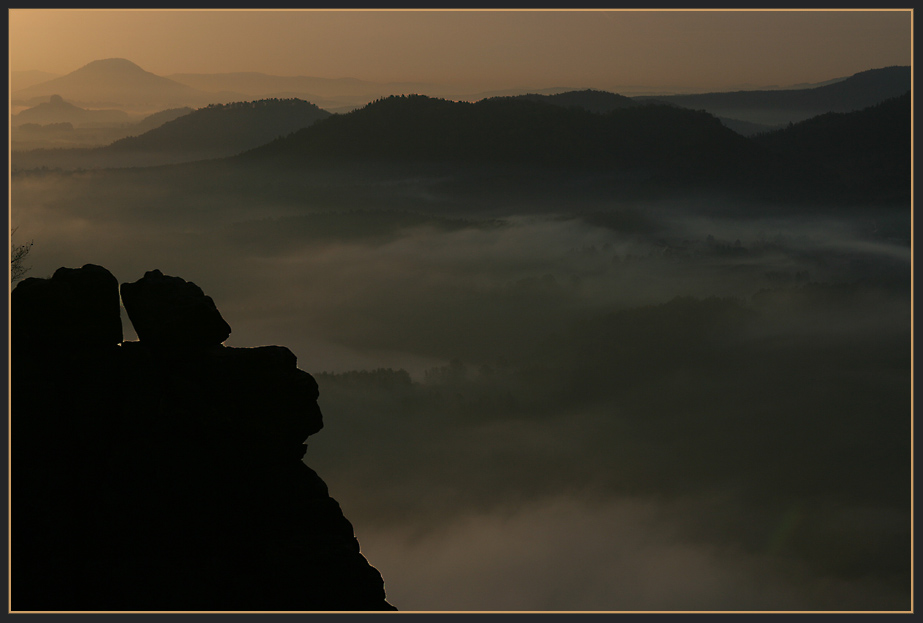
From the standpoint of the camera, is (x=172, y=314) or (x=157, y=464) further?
(x=172, y=314)

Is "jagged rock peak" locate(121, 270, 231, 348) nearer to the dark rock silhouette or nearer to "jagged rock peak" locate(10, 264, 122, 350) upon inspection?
the dark rock silhouette

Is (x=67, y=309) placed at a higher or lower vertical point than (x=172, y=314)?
higher

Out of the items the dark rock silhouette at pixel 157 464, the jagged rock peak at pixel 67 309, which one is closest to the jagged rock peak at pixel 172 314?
the dark rock silhouette at pixel 157 464

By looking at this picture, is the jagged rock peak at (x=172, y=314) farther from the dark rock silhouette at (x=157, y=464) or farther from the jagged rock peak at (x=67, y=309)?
the jagged rock peak at (x=67, y=309)

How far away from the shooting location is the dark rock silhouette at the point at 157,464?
71.2 feet

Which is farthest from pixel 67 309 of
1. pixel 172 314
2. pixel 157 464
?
pixel 157 464

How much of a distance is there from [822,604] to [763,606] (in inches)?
315

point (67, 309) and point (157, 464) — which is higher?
point (67, 309)

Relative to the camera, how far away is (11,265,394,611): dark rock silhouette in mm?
21703

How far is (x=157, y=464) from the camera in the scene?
22.5 metres

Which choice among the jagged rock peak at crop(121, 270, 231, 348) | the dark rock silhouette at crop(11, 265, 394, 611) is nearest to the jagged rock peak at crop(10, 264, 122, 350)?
the dark rock silhouette at crop(11, 265, 394, 611)

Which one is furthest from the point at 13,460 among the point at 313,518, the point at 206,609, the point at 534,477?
the point at 534,477

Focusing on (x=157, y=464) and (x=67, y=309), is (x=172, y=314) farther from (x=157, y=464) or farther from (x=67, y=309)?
(x=157, y=464)

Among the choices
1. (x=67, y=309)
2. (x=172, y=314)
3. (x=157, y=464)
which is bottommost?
(x=157, y=464)
